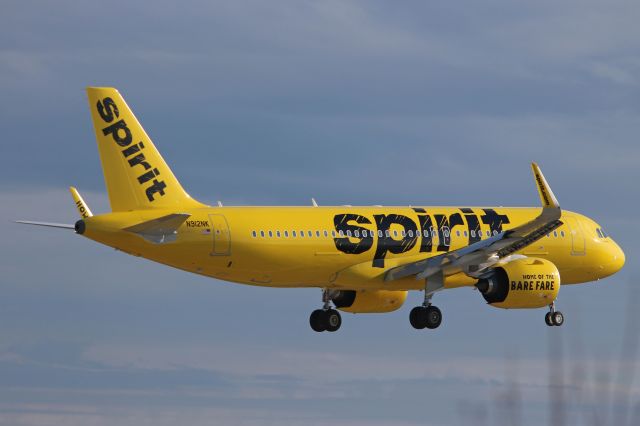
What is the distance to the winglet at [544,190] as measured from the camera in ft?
190

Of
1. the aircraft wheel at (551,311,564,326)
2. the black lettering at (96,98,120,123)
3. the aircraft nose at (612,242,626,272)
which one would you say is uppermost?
the black lettering at (96,98,120,123)

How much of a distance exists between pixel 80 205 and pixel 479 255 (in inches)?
736

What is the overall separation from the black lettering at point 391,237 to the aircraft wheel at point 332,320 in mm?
4475

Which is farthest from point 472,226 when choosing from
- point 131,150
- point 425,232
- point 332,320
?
point 131,150

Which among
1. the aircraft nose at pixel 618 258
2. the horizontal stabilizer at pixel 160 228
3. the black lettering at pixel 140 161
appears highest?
the black lettering at pixel 140 161

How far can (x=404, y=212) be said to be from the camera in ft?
224

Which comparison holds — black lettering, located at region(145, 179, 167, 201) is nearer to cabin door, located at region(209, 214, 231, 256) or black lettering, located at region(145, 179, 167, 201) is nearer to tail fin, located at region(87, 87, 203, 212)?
tail fin, located at region(87, 87, 203, 212)

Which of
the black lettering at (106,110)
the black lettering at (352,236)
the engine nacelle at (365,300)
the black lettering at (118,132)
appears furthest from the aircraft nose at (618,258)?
the black lettering at (106,110)

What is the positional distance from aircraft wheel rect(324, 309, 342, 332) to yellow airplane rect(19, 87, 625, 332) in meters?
0.05

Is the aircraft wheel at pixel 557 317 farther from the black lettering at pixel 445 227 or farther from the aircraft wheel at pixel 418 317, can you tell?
the aircraft wheel at pixel 418 317

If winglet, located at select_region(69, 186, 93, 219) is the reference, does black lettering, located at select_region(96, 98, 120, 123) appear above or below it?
above

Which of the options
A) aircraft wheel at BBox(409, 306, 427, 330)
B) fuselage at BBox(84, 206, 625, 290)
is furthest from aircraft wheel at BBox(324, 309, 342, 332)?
aircraft wheel at BBox(409, 306, 427, 330)

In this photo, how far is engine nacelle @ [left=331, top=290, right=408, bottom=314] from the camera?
6950 cm

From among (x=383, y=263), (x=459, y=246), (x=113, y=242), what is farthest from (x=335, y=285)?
(x=113, y=242)
